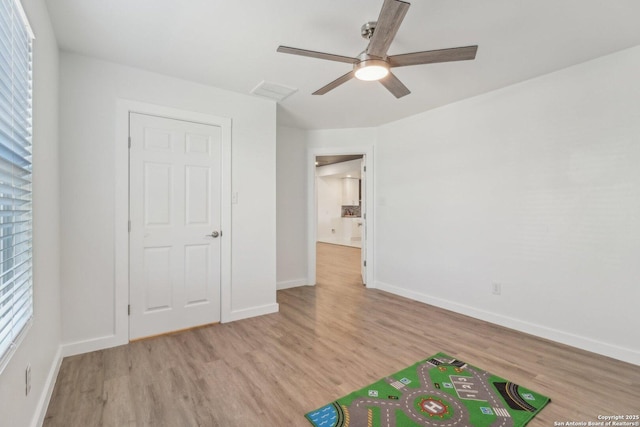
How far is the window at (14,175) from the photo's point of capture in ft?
3.96

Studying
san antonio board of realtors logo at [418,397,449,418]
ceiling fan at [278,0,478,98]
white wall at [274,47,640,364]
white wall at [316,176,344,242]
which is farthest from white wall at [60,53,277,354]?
white wall at [316,176,344,242]

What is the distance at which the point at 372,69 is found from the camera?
2.04 metres

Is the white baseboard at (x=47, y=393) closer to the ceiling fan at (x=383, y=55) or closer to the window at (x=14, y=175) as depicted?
the window at (x=14, y=175)

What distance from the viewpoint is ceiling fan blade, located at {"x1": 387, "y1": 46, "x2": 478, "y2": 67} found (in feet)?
5.99

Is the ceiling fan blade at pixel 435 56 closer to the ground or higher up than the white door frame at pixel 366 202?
higher up

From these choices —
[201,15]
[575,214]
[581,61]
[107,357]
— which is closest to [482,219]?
[575,214]

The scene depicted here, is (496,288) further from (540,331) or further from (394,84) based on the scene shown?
(394,84)

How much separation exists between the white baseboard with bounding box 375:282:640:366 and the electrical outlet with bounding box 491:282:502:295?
0.23 m

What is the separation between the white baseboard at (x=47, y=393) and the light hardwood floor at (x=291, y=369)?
44mm

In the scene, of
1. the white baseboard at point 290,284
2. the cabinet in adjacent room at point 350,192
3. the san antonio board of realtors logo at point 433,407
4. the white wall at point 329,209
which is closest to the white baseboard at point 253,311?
the white baseboard at point 290,284

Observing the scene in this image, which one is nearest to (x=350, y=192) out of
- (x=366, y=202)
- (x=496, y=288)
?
(x=366, y=202)

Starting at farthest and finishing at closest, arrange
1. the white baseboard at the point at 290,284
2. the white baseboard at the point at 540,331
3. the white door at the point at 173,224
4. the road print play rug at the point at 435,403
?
1. the white baseboard at the point at 290,284
2. the white door at the point at 173,224
3. the white baseboard at the point at 540,331
4. the road print play rug at the point at 435,403

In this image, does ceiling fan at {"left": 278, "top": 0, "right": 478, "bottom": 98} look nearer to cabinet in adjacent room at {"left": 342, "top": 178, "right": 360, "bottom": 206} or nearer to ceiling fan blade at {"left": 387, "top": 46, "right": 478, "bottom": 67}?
ceiling fan blade at {"left": 387, "top": 46, "right": 478, "bottom": 67}

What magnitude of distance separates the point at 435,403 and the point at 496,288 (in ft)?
5.95
